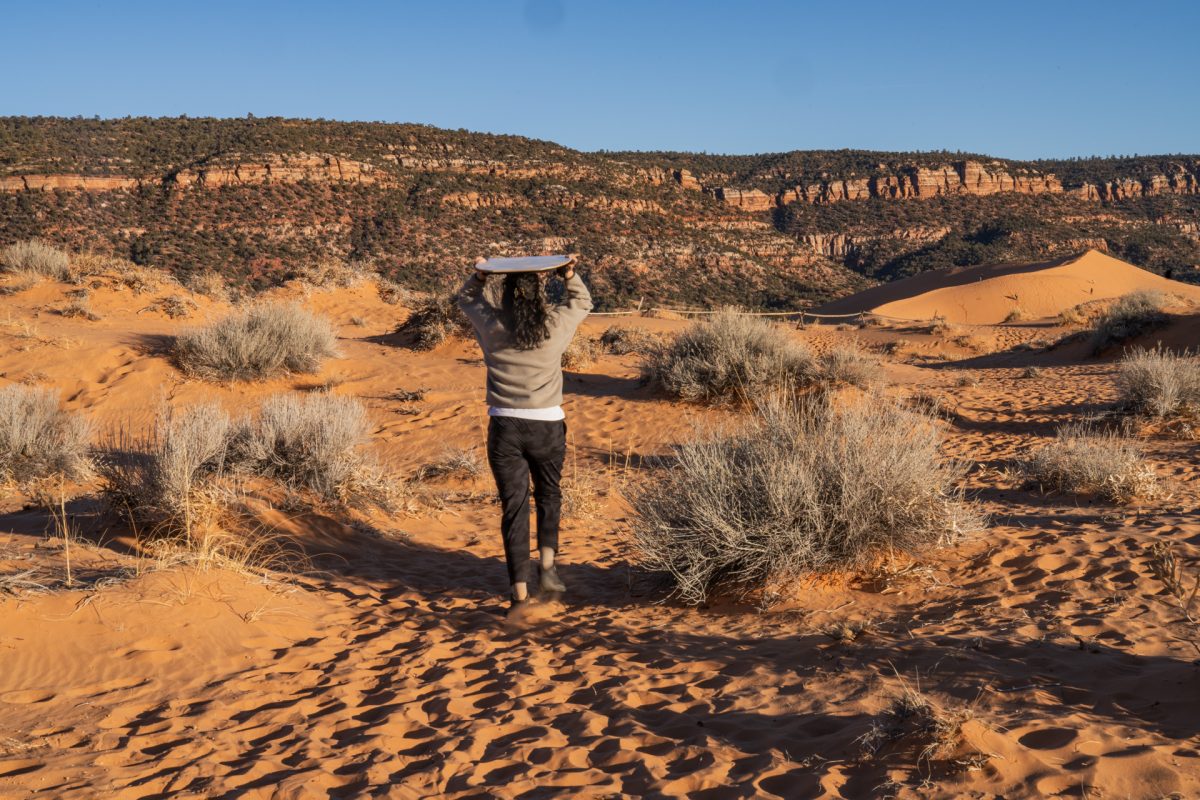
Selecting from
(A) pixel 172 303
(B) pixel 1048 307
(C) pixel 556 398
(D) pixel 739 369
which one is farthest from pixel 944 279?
(C) pixel 556 398

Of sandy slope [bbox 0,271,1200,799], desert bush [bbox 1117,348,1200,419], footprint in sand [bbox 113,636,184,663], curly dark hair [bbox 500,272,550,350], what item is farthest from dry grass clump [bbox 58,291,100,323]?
desert bush [bbox 1117,348,1200,419]

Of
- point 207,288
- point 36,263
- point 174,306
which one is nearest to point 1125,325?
point 174,306

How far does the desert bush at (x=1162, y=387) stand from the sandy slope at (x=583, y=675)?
375 cm

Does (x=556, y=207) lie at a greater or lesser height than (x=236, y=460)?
greater

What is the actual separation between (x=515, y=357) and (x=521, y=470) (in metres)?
0.65

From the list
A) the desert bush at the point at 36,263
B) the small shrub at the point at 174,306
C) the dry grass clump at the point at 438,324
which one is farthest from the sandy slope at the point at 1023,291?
the desert bush at the point at 36,263

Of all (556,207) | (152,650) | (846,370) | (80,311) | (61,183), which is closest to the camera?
(152,650)

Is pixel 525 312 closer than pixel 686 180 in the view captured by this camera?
Yes

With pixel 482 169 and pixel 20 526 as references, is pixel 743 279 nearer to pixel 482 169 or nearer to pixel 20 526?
pixel 482 169

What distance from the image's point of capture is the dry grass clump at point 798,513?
474 centimetres

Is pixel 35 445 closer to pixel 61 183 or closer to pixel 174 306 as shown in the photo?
pixel 174 306

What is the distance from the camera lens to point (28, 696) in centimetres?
353

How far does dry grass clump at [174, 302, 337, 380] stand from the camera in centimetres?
1280

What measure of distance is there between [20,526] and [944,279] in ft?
123
